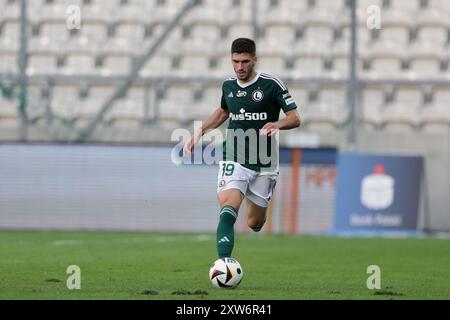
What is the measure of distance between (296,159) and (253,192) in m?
12.0

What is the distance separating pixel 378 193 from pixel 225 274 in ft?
42.6

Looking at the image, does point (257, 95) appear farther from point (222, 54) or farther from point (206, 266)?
point (222, 54)

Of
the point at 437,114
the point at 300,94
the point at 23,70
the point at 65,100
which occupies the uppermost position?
the point at 23,70

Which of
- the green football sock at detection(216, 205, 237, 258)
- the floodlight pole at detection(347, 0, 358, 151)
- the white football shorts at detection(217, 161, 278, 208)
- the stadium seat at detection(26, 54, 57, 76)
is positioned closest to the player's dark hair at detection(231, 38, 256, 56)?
the white football shorts at detection(217, 161, 278, 208)

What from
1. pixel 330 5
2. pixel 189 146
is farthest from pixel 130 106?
pixel 189 146

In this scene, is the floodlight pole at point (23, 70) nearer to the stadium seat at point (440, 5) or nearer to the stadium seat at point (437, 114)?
the stadium seat at point (437, 114)

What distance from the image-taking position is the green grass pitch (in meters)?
9.76

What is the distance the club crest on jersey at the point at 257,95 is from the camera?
36.4 ft

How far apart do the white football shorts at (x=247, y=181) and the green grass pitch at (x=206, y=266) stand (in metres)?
0.79

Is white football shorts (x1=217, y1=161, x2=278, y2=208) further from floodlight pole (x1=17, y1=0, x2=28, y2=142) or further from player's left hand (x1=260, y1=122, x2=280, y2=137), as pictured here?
floodlight pole (x1=17, y1=0, x2=28, y2=142)

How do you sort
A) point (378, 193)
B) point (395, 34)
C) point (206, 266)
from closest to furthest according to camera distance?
point (206, 266) → point (378, 193) → point (395, 34)

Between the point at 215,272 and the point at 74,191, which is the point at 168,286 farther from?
the point at 74,191

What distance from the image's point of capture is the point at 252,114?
1109 cm
